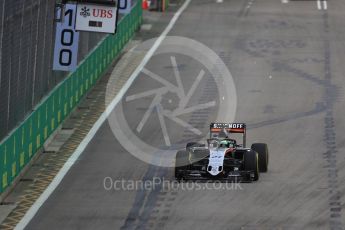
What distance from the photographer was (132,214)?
3020cm

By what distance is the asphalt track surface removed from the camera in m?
29.8

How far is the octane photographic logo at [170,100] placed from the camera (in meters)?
39.1

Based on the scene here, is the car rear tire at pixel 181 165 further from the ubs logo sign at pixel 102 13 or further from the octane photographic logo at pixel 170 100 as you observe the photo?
the ubs logo sign at pixel 102 13

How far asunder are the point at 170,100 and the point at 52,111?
8.72 metres

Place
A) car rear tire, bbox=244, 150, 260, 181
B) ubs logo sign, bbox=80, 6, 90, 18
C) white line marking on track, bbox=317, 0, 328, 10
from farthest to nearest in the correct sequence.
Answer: white line marking on track, bbox=317, 0, 328, 10 → ubs logo sign, bbox=80, 6, 90, 18 → car rear tire, bbox=244, 150, 260, 181

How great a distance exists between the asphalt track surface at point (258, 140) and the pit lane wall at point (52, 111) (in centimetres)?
150

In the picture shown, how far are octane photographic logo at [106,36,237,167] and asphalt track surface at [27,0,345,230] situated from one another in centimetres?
19

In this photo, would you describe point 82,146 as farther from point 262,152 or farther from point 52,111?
point 262,152

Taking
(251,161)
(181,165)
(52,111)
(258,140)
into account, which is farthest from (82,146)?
(251,161)

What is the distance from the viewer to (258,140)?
3881cm

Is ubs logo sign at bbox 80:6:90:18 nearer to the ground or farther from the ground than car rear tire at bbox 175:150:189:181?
farther from the ground

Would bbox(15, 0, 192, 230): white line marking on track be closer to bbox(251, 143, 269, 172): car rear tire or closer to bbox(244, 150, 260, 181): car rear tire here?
bbox(244, 150, 260, 181): car rear tire

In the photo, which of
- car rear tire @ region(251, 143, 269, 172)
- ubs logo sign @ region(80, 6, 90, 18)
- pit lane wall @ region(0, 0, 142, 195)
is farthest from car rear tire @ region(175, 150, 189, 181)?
ubs logo sign @ region(80, 6, 90, 18)

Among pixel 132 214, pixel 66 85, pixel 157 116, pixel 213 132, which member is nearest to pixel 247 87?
pixel 157 116
